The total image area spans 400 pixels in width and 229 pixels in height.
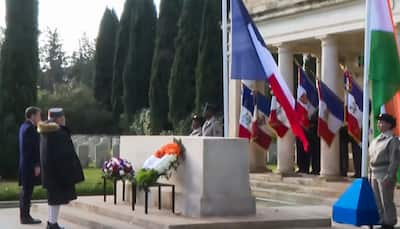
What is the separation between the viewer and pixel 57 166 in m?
11.2

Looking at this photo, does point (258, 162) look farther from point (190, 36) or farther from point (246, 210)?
Answer: point (190, 36)

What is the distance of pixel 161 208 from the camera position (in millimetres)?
12672

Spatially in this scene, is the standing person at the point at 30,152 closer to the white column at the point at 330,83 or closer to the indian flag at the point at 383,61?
the indian flag at the point at 383,61

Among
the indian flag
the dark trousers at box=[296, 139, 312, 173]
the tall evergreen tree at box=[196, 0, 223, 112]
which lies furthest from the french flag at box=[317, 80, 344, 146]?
the tall evergreen tree at box=[196, 0, 223, 112]

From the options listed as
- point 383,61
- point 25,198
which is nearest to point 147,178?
point 25,198

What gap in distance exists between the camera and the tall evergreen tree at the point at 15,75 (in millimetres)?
25844

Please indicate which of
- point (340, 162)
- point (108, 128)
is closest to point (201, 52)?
point (108, 128)

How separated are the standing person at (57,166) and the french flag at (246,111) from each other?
824cm

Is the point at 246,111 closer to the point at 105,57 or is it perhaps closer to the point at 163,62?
the point at 163,62

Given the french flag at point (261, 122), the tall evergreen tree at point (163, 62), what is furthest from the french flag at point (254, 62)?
the tall evergreen tree at point (163, 62)

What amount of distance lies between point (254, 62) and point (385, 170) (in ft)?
13.4

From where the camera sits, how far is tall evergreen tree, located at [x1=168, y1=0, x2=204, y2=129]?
41844 millimetres

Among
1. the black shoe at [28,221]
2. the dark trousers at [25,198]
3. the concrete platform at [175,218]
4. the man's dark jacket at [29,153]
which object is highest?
the man's dark jacket at [29,153]

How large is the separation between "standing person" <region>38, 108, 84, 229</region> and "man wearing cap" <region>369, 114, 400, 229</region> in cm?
447
